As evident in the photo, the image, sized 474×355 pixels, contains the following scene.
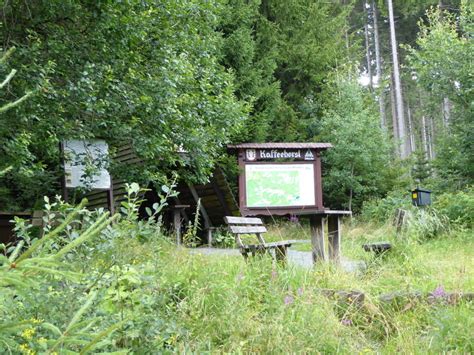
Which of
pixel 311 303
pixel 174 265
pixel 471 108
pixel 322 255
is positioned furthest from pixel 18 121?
pixel 471 108

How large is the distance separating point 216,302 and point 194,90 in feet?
18.9

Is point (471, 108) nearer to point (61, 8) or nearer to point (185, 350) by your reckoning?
point (61, 8)

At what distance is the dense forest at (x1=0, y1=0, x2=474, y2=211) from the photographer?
6.72 m

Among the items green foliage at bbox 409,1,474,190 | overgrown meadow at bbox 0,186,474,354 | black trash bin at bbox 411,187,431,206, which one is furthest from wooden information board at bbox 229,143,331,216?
overgrown meadow at bbox 0,186,474,354

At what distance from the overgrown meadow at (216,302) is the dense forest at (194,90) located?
64 cm

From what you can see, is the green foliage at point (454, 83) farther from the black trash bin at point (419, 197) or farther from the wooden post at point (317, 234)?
the wooden post at point (317, 234)

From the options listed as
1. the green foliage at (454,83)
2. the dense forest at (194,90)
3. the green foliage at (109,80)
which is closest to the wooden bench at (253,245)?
the dense forest at (194,90)

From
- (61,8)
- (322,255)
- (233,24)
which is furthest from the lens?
(233,24)

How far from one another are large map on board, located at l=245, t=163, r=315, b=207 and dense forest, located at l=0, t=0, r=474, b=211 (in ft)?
3.25

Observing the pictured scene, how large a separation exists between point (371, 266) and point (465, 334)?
2022 mm

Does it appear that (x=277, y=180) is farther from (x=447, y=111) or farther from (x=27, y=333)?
(x=447, y=111)

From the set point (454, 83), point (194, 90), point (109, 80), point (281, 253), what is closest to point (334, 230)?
point (281, 253)

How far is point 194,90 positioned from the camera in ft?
29.4

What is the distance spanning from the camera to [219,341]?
3.37m
